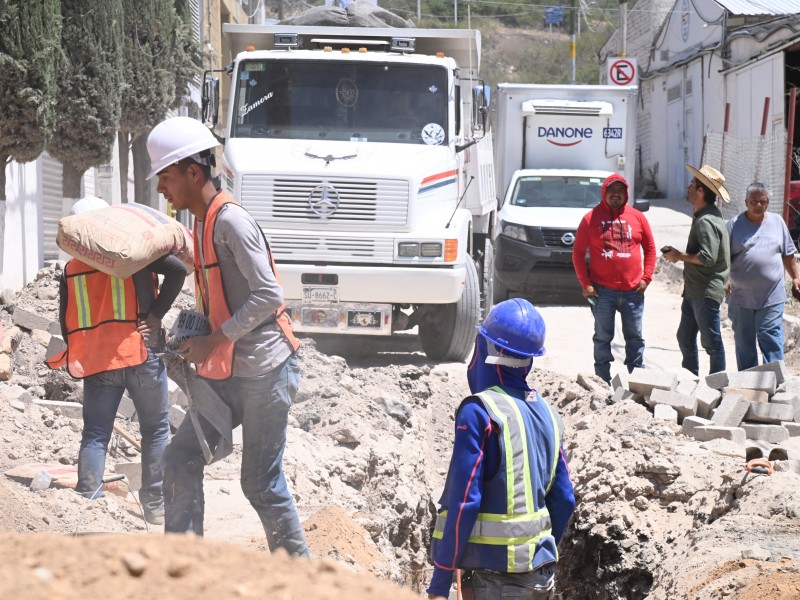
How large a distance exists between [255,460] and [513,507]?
1.17 meters

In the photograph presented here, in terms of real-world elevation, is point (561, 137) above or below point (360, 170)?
above

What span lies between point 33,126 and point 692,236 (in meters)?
6.07

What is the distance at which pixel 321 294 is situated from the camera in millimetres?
9758

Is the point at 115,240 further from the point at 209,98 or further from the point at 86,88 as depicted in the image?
the point at 86,88

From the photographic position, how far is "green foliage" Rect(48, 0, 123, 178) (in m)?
12.4

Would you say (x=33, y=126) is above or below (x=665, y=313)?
above

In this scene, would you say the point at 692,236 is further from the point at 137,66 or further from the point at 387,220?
the point at 137,66

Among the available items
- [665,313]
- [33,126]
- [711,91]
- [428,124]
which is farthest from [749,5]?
[33,126]

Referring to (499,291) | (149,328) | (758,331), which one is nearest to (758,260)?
(758,331)

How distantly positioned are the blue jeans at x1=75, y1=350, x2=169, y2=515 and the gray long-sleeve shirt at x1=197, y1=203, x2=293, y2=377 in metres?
1.18

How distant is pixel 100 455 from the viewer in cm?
531

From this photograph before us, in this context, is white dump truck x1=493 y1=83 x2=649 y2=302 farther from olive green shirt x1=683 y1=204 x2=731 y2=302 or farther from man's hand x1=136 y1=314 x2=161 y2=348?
man's hand x1=136 y1=314 x2=161 y2=348

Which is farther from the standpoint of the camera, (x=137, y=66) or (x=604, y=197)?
(x=137, y=66)

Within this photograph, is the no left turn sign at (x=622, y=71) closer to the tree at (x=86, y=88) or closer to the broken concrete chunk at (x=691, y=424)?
the tree at (x=86, y=88)
